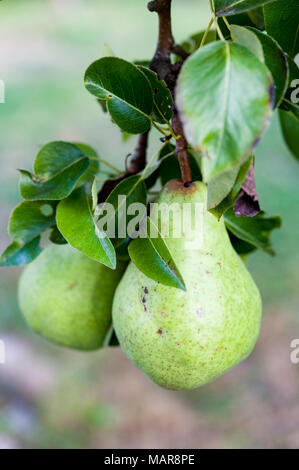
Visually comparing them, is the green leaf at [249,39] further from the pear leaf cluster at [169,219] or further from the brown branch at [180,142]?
the brown branch at [180,142]

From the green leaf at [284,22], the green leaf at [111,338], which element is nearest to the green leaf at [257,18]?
the green leaf at [284,22]

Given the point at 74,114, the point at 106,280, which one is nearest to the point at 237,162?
the point at 106,280

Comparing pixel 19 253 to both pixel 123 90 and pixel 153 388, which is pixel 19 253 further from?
pixel 153 388

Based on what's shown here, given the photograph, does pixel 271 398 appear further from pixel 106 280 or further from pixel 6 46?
pixel 6 46

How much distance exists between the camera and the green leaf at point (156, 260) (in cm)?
57

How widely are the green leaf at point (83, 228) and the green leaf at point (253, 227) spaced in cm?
19

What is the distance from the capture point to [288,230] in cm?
217

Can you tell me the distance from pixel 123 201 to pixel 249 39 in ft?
0.86

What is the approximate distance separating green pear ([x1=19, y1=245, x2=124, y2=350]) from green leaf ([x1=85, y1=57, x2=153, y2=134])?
0.26 meters

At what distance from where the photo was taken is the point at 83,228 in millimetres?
625

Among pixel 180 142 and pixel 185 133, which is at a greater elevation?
pixel 185 133
